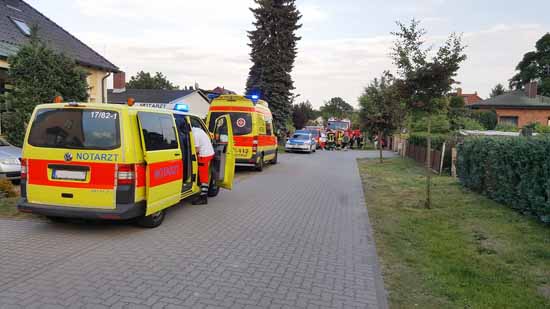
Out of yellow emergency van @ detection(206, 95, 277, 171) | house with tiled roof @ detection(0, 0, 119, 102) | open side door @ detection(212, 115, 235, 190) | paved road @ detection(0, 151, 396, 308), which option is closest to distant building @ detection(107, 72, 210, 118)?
house with tiled roof @ detection(0, 0, 119, 102)

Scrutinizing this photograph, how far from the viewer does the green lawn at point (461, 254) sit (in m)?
4.60

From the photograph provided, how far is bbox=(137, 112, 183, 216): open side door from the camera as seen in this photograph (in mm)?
6609

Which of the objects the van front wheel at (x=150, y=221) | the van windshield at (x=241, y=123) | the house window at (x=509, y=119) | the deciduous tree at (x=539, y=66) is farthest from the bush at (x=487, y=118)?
the van front wheel at (x=150, y=221)

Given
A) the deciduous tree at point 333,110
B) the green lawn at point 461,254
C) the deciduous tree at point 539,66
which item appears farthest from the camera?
the deciduous tree at point 333,110

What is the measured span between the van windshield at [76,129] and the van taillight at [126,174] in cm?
36

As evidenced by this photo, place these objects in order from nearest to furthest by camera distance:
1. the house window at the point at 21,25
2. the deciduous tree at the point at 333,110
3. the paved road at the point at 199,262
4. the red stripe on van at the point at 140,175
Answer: the paved road at the point at 199,262
the red stripe on van at the point at 140,175
the house window at the point at 21,25
the deciduous tree at the point at 333,110

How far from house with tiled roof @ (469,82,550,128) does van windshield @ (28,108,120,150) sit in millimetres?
46296

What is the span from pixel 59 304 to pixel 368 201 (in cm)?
810

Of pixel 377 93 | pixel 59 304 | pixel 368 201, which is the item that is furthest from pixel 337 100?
pixel 59 304

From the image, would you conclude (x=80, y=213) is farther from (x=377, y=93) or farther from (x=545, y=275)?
(x=377, y=93)

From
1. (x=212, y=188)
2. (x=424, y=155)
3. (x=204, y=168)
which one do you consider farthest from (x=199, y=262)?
(x=424, y=155)

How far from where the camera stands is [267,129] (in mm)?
19141

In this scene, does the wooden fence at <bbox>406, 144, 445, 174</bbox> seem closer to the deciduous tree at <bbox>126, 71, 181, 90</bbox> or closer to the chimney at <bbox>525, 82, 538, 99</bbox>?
the chimney at <bbox>525, 82, 538, 99</bbox>

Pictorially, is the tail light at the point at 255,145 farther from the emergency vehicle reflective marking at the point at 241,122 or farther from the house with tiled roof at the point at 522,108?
the house with tiled roof at the point at 522,108
